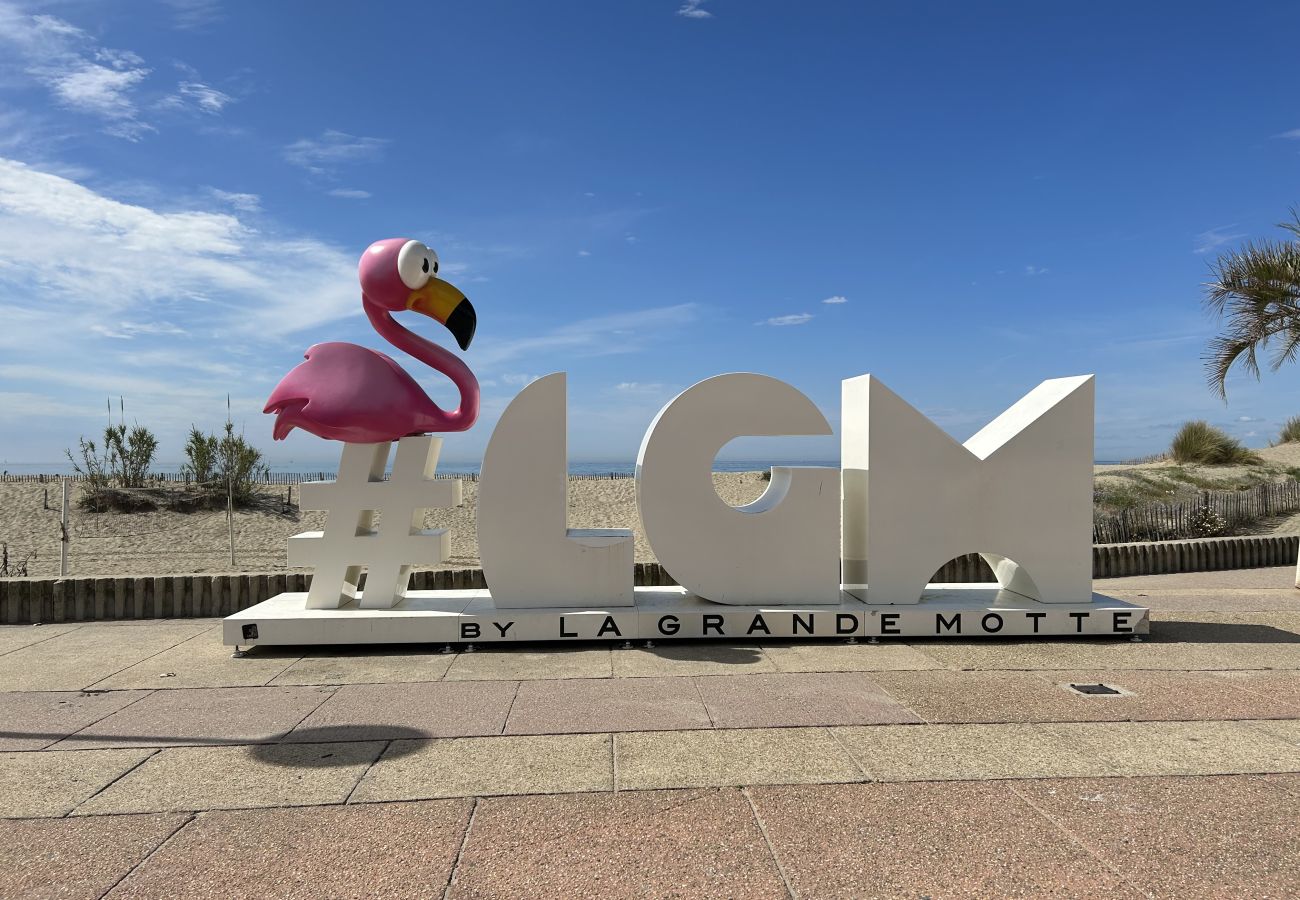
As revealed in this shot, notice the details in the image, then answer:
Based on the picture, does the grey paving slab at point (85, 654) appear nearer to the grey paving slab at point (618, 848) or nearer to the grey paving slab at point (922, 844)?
the grey paving slab at point (618, 848)

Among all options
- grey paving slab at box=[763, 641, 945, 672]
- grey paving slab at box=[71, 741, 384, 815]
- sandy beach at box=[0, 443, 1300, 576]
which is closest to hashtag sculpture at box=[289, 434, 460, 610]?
grey paving slab at box=[71, 741, 384, 815]

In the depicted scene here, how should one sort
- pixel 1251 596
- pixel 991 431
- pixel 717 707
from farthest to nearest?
pixel 1251 596 → pixel 991 431 → pixel 717 707

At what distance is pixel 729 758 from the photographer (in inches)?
189

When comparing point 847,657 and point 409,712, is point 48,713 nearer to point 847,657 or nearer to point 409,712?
point 409,712

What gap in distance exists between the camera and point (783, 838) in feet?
12.5

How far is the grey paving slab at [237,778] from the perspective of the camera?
423 centimetres

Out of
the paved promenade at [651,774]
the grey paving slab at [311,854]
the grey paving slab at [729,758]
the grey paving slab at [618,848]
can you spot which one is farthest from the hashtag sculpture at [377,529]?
the grey paving slab at [618,848]

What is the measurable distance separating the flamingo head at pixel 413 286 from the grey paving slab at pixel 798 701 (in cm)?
414

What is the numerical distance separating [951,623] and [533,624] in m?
4.05

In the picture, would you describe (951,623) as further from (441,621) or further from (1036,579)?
(441,621)

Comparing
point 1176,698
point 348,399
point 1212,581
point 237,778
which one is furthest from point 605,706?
point 1212,581

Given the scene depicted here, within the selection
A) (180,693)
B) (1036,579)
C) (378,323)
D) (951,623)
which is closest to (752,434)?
(951,623)

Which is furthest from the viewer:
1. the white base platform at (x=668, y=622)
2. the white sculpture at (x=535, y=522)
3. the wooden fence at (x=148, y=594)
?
the wooden fence at (x=148, y=594)

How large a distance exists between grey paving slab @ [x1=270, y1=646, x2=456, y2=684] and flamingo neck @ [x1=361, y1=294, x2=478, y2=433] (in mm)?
2219
